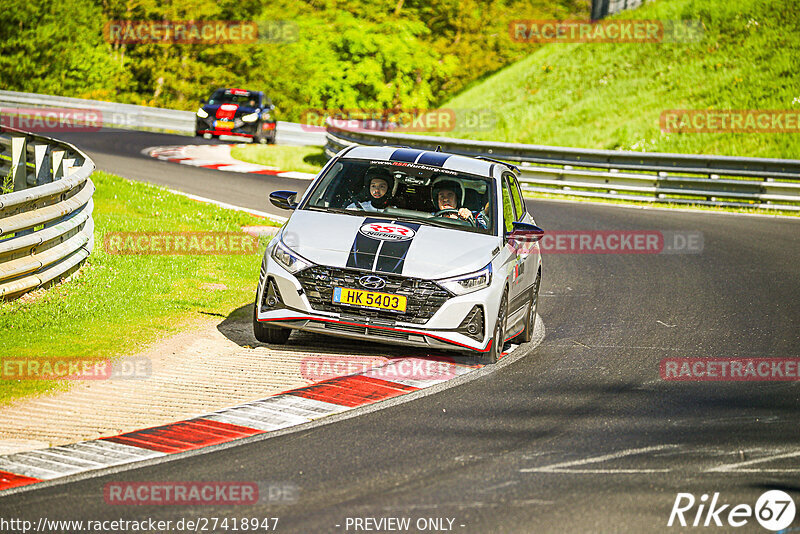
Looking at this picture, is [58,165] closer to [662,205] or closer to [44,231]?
[44,231]

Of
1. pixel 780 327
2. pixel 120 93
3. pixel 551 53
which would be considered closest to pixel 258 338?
pixel 780 327

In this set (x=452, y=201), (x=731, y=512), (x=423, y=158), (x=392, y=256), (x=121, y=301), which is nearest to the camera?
(x=731, y=512)

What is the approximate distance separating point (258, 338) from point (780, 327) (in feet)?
17.3

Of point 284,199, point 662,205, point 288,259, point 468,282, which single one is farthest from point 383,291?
point 662,205

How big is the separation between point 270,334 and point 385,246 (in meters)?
1.24

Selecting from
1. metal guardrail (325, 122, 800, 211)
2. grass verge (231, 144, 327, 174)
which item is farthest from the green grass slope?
grass verge (231, 144, 327, 174)

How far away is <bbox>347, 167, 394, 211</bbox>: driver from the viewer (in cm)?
963

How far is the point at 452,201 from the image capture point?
968 centimetres

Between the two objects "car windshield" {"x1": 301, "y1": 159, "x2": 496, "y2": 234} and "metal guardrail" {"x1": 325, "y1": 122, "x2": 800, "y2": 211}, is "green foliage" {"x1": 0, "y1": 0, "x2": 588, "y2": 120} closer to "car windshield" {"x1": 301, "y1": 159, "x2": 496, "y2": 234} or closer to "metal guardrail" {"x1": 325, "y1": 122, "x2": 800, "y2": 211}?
"metal guardrail" {"x1": 325, "y1": 122, "x2": 800, "y2": 211}

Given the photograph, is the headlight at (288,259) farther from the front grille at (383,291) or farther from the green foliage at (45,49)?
the green foliage at (45,49)

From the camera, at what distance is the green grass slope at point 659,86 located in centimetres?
3108

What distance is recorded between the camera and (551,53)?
40.1 m

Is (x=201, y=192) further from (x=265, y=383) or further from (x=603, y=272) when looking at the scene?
(x=265, y=383)

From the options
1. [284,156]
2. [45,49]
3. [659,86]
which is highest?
[659,86]
